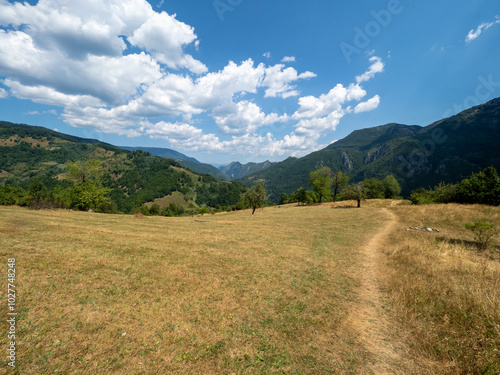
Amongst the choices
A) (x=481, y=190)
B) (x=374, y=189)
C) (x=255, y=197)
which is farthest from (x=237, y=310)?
(x=374, y=189)

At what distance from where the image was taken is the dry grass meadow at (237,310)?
21.4ft

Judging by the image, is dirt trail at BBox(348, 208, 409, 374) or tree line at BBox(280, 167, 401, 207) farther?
tree line at BBox(280, 167, 401, 207)

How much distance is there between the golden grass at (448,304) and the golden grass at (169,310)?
2.61 meters

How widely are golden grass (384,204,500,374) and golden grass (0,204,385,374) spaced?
2.61 metres

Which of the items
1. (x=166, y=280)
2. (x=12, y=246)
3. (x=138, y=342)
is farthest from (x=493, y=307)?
(x=12, y=246)

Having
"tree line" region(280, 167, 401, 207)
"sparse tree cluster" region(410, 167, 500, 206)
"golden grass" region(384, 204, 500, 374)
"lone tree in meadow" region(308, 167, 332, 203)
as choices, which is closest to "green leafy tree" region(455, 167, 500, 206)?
"sparse tree cluster" region(410, 167, 500, 206)

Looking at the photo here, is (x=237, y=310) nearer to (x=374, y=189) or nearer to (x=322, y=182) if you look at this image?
(x=322, y=182)

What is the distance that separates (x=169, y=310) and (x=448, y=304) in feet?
46.9

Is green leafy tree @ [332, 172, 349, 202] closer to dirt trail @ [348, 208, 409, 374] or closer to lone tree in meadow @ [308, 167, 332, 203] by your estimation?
lone tree in meadow @ [308, 167, 332, 203]

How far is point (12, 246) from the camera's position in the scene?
11844mm

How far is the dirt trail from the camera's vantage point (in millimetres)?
7062

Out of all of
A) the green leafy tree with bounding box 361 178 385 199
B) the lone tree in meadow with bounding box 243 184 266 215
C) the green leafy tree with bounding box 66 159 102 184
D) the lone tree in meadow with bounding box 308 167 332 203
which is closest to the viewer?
the green leafy tree with bounding box 66 159 102 184

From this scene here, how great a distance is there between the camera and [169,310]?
29.1ft

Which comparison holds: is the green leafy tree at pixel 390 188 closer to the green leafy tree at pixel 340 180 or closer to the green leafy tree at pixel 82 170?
the green leafy tree at pixel 340 180
